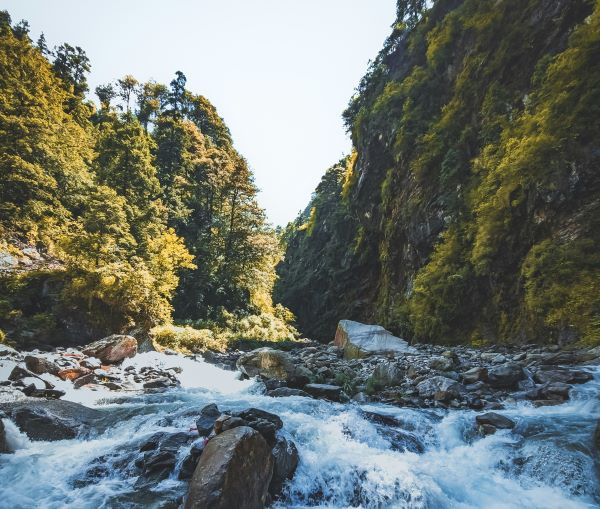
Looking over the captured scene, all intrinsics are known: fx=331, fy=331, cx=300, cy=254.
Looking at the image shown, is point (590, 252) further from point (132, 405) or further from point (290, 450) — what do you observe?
point (132, 405)

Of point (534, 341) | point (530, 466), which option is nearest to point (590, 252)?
point (534, 341)

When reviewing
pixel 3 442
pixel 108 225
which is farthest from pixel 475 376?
pixel 108 225

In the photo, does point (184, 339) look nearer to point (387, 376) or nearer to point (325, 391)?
point (325, 391)

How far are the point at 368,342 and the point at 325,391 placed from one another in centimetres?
624

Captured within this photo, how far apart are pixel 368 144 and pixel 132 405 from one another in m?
24.6

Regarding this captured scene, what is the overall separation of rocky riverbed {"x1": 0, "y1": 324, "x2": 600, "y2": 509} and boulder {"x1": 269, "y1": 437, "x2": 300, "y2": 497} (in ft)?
0.06

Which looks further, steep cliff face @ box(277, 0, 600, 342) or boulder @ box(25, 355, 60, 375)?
steep cliff face @ box(277, 0, 600, 342)

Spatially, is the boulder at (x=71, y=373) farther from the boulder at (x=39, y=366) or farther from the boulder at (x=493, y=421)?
the boulder at (x=493, y=421)

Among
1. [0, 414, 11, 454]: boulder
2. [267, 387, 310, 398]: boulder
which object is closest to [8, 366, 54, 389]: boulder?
[0, 414, 11, 454]: boulder

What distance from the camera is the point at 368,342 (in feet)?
43.8

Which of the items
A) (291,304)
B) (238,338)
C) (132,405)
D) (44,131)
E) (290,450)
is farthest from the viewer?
(291,304)

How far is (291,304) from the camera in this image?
35.4 m

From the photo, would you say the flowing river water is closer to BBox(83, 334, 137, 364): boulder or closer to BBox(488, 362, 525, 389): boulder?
BBox(488, 362, 525, 389): boulder

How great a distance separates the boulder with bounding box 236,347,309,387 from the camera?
863 cm
